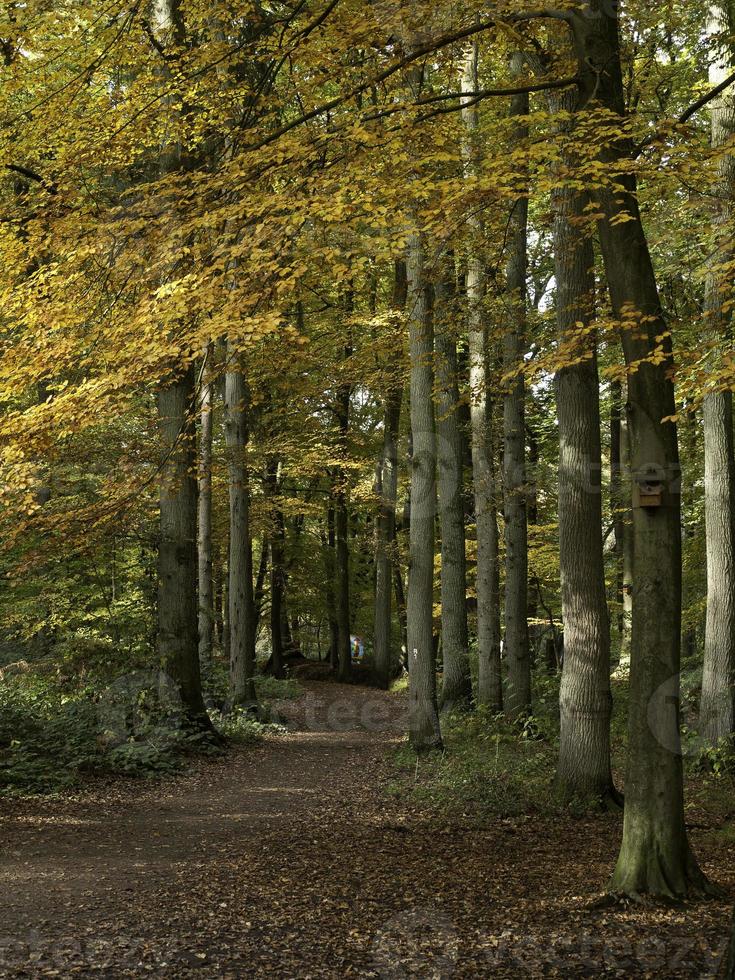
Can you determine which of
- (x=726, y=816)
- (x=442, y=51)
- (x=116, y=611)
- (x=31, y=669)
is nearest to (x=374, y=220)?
(x=442, y=51)

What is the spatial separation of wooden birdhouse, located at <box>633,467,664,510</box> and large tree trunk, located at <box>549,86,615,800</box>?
285cm

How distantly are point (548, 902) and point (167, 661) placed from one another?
7806 mm

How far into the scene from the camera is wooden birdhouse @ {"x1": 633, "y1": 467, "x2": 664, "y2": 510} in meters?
5.58

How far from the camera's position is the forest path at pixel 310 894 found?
480cm

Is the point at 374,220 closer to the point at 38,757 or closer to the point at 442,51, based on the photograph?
the point at 442,51

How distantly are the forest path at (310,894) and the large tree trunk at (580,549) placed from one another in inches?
27.8

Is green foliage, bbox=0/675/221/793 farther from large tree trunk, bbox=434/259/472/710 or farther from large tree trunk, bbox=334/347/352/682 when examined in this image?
large tree trunk, bbox=334/347/352/682

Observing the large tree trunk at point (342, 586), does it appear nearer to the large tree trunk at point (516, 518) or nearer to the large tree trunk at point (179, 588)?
the large tree trunk at point (516, 518)

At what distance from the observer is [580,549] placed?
8.78 metres

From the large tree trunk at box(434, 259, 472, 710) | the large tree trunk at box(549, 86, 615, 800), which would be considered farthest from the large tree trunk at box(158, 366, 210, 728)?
the large tree trunk at box(549, 86, 615, 800)

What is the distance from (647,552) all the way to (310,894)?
131 inches

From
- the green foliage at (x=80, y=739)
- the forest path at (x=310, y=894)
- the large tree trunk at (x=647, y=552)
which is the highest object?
the large tree trunk at (x=647, y=552)

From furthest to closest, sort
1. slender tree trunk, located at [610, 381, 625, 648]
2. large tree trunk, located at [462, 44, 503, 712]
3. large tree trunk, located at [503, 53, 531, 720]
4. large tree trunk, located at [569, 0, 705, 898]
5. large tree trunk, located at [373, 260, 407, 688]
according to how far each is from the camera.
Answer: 1. large tree trunk, located at [373, 260, 407, 688]
2. slender tree trunk, located at [610, 381, 625, 648]
3. large tree trunk, located at [462, 44, 503, 712]
4. large tree trunk, located at [503, 53, 531, 720]
5. large tree trunk, located at [569, 0, 705, 898]

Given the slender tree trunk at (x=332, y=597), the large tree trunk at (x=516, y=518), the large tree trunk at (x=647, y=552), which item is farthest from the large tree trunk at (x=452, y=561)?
the slender tree trunk at (x=332, y=597)
